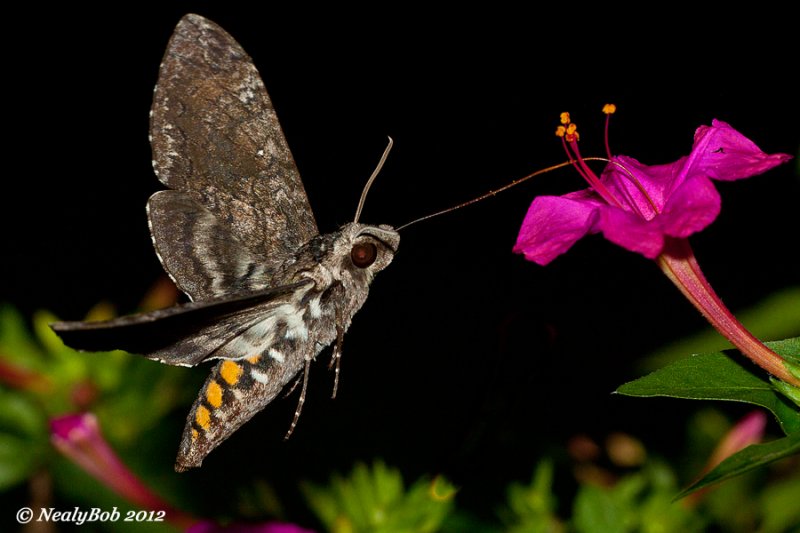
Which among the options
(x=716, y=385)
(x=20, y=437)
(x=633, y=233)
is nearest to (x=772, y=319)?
(x=716, y=385)

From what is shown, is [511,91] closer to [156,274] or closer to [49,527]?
[156,274]

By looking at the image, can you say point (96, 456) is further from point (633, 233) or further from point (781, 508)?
point (781, 508)

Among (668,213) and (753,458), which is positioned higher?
(668,213)

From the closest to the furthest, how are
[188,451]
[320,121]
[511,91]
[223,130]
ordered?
[188,451] → [223,130] → [511,91] → [320,121]

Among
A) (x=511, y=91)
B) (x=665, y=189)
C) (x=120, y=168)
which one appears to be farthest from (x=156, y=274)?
(x=665, y=189)

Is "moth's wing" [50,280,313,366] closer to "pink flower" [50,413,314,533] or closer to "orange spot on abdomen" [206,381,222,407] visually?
"orange spot on abdomen" [206,381,222,407]
